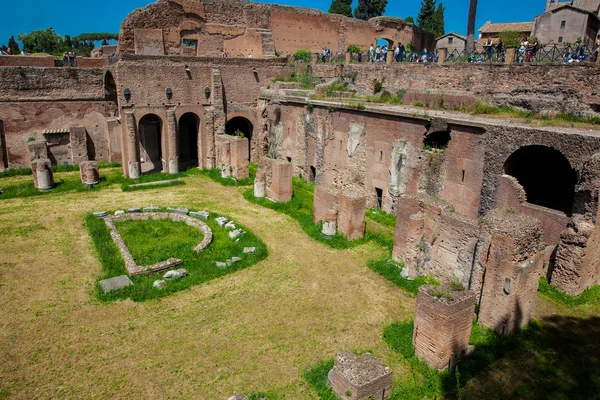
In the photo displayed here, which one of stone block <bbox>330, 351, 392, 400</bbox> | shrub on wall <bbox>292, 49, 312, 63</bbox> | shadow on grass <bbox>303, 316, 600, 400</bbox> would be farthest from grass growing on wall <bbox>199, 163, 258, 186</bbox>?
stone block <bbox>330, 351, 392, 400</bbox>

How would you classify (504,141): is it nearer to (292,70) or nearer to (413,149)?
(413,149)

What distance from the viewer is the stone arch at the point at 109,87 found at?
21.5m

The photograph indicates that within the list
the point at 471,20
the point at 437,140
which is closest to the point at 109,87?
the point at 437,140

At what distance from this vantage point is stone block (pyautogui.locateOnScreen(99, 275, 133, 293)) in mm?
10141

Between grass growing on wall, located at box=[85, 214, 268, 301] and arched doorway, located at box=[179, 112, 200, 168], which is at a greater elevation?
arched doorway, located at box=[179, 112, 200, 168]

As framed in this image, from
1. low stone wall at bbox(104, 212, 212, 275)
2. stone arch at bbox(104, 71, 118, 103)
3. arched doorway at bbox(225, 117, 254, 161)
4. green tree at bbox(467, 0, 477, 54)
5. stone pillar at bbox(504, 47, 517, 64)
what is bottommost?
low stone wall at bbox(104, 212, 212, 275)

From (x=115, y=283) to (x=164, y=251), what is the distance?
187 cm

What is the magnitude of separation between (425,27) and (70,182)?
44366 mm

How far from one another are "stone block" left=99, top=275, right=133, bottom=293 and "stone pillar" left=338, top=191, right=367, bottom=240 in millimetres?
5841

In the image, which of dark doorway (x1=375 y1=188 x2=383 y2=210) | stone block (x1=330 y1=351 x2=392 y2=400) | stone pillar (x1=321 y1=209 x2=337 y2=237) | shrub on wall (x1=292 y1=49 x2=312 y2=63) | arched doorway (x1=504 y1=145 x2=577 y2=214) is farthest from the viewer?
shrub on wall (x1=292 y1=49 x2=312 y2=63)

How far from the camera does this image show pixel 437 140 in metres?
14.5

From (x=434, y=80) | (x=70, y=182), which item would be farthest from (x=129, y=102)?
(x=434, y=80)

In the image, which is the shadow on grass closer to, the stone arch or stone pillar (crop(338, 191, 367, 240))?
stone pillar (crop(338, 191, 367, 240))

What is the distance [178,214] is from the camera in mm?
14617
